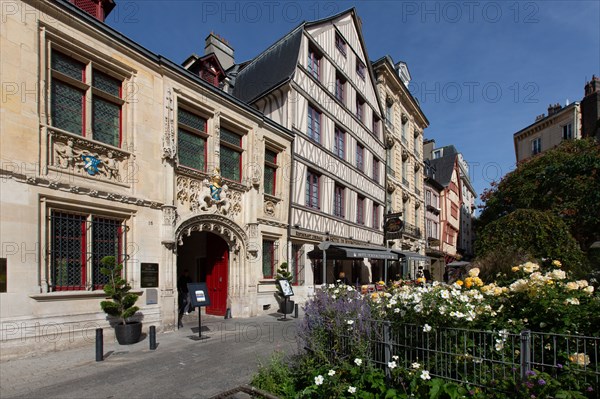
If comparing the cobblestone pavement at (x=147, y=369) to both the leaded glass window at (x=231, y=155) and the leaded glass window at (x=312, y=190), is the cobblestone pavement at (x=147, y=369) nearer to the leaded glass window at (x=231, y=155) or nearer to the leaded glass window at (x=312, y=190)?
the leaded glass window at (x=231, y=155)

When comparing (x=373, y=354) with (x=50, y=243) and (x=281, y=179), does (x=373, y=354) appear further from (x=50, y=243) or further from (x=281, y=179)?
(x=281, y=179)

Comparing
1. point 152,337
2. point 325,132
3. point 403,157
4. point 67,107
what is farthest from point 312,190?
point 403,157

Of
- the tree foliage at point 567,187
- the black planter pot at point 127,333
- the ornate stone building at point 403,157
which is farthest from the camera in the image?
the ornate stone building at point 403,157

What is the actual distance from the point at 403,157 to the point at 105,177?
21.9 m

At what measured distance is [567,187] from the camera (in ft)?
69.2

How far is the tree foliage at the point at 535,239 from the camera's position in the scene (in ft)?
31.4

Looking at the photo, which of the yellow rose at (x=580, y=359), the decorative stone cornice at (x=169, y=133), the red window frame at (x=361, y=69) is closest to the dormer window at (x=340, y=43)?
the red window frame at (x=361, y=69)

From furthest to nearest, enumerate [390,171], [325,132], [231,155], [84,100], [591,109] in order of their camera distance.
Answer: [591,109] → [390,171] → [325,132] → [231,155] → [84,100]

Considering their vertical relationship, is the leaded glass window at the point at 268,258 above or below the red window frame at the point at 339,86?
below

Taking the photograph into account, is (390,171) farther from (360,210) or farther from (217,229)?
(217,229)

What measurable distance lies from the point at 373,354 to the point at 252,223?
25.2 feet

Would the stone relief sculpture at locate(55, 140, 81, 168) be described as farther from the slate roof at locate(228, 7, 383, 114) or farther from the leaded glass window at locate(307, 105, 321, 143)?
the leaded glass window at locate(307, 105, 321, 143)

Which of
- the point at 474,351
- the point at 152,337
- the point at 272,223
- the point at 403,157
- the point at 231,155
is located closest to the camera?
the point at 474,351

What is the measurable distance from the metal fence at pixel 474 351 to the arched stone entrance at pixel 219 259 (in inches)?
268
